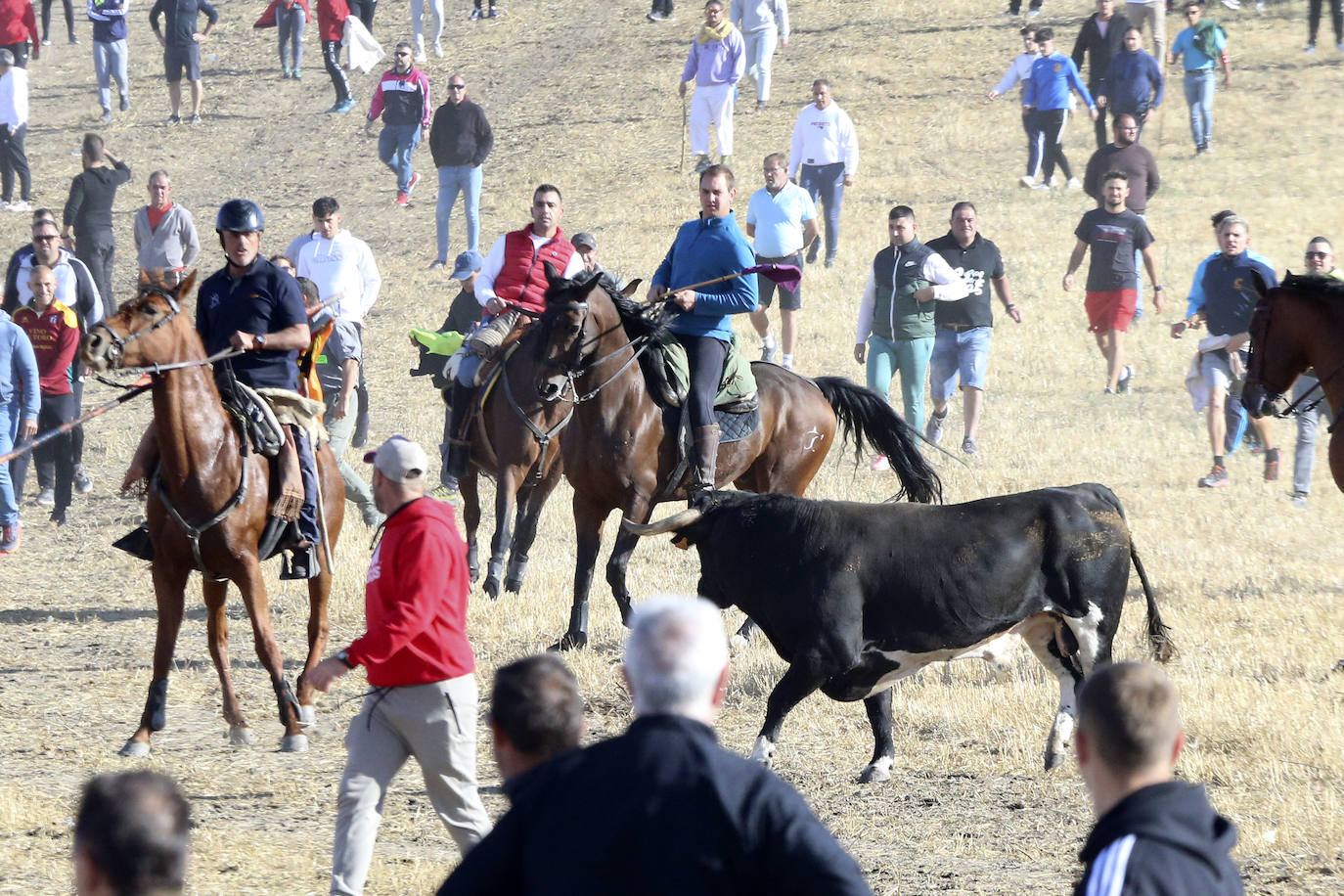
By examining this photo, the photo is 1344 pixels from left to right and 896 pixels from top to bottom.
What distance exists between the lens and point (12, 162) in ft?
78.8

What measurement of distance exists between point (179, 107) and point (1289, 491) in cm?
2256

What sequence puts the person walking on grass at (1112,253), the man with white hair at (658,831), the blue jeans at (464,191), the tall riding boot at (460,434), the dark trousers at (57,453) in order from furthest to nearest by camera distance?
the blue jeans at (464,191)
the person walking on grass at (1112,253)
the dark trousers at (57,453)
the tall riding boot at (460,434)
the man with white hair at (658,831)

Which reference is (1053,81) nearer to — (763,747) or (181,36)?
(181,36)

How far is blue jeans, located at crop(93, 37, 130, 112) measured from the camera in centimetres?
2672

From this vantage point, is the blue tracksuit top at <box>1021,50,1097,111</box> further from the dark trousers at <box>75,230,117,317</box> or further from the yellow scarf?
the dark trousers at <box>75,230,117,317</box>

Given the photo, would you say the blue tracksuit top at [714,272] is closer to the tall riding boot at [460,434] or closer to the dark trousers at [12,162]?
the tall riding boot at [460,434]

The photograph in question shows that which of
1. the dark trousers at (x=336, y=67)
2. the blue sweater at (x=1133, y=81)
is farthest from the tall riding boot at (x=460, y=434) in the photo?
the dark trousers at (x=336, y=67)

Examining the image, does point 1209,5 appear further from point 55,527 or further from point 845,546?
point 845,546

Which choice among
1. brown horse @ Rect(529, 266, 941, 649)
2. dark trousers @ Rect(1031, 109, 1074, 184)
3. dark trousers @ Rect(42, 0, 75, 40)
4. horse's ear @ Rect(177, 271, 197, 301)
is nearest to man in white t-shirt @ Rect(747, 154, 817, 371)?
dark trousers @ Rect(1031, 109, 1074, 184)

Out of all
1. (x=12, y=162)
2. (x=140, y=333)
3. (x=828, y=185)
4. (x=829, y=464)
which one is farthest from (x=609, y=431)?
(x=12, y=162)

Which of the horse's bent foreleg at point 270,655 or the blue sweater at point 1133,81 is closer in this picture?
the horse's bent foreleg at point 270,655

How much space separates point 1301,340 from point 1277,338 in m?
0.13

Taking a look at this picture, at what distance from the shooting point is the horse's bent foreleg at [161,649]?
301 inches

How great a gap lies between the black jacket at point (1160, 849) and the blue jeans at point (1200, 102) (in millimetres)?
24308
